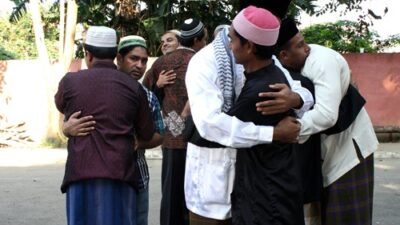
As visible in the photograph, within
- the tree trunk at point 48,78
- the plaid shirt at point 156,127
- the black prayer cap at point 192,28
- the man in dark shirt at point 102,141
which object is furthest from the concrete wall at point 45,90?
the man in dark shirt at point 102,141

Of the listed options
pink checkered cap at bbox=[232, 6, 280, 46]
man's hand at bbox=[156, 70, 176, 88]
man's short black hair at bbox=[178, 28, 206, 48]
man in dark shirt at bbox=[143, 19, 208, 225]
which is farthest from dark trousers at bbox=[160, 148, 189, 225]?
pink checkered cap at bbox=[232, 6, 280, 46]

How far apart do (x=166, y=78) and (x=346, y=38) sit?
1325 centimetres

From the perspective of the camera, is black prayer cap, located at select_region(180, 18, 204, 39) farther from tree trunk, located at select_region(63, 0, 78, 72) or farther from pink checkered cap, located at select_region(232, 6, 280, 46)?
tree trunk, located at select_region(63, 0, 78, 72)

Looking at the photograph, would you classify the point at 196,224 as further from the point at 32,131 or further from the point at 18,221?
the point at 32,131

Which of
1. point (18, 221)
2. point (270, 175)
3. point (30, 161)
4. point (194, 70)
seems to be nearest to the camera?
point (270, 175)

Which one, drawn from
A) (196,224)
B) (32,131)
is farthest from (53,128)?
(196,224)

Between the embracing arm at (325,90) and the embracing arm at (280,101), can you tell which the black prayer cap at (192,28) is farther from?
the embracing arm at (280,101)

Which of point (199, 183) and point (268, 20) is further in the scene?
point (199, 183)

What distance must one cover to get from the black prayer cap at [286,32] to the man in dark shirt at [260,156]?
2.41 feet

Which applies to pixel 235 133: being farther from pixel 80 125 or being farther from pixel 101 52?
pixel 101 52

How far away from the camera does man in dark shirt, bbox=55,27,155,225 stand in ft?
8.70

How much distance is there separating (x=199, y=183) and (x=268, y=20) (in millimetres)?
811

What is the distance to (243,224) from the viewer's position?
2.29 m

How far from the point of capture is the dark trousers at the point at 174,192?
371cm
